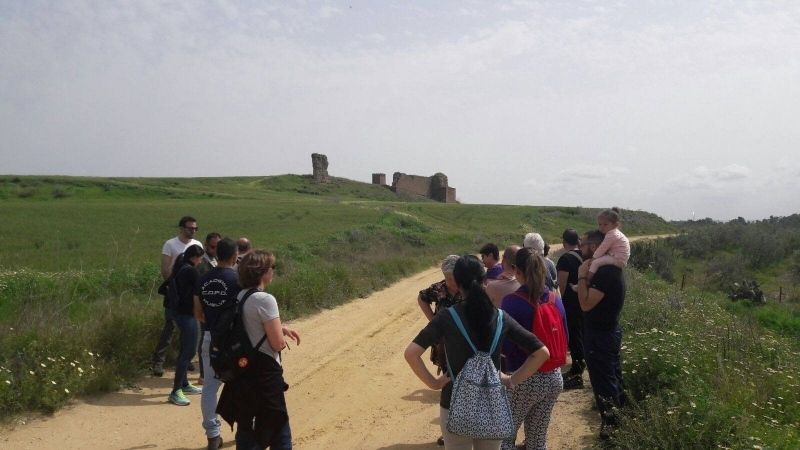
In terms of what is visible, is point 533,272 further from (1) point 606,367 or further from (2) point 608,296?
(1) point 606,367

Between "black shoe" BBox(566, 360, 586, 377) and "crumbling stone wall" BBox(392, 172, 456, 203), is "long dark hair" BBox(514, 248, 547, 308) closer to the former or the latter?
"black shoe" BBox(566, 360, 586, 377)

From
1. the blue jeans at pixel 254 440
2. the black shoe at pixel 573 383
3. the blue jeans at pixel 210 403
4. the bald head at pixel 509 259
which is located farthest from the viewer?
the black shoe at pixel 573 383

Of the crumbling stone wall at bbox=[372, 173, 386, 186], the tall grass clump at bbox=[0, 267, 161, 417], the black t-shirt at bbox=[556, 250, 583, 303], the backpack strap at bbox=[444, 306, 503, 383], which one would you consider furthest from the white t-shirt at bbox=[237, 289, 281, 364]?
the crumbling stone wall at bbox=[372, 173, 386, 186]

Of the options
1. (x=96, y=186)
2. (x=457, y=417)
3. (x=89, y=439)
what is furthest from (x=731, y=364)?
(x=96, y=186)

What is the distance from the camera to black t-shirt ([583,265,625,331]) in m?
5.27

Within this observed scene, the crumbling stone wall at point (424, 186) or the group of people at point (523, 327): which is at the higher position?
the crumbling stone wall at point (424, 186)

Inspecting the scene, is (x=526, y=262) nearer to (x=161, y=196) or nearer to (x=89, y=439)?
(x=89, y=439)

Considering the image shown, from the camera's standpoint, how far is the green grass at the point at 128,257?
23.2 ft

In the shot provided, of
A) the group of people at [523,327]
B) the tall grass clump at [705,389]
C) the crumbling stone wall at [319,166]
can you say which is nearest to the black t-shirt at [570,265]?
the group of people at [523,327]

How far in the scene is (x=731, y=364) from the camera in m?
6.31

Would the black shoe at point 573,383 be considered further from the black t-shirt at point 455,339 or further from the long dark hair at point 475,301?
the long dark hair at point 475,301

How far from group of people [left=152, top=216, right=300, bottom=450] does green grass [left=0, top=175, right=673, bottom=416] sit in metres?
1.11

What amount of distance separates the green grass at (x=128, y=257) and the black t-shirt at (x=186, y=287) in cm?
119

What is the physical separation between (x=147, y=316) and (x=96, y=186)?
51.2m
